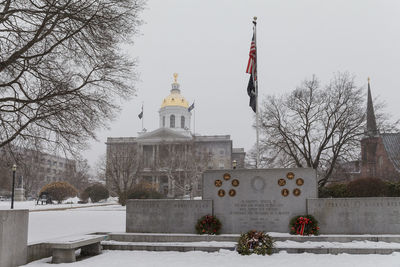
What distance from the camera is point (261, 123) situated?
30.5m

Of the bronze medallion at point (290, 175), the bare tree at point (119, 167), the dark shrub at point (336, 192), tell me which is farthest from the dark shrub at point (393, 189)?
the bare tree at point (119, 167)

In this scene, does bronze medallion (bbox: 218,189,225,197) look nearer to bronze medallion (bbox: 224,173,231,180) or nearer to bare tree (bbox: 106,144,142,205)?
bronze medallion (bbox: 224,173,231,180)

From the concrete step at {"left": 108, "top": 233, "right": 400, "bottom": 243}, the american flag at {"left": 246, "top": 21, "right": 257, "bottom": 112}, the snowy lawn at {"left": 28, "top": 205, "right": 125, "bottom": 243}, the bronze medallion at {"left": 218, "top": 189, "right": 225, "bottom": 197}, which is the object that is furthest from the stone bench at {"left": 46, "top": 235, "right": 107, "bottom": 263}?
the american flag at {"left": 246, "top": 21, "right": 257, "bottom": 112}

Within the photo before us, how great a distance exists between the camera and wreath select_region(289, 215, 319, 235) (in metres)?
11.8

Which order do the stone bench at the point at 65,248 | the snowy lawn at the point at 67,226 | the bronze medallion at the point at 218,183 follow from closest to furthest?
1. the stone bench at the point at 65,248
2. the bronze medallion at the point at 218,183
3. the snowy lawn at the point at 67,226

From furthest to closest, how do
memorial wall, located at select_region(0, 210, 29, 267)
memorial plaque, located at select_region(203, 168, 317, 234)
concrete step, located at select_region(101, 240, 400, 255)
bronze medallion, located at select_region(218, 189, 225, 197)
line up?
bronze medallion, located at select_region(218, 189, 225, 197) < memorial plaque, located at select_region(203, 168, 317, 234) < concrete step, located at select_region(101, 240, 400, 255) < memorial wall, located at select_region(0, 210, 29, 267)

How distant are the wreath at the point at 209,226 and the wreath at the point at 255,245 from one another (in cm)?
183

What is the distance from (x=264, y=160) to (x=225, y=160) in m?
60.2

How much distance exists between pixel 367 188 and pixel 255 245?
60.8 ft

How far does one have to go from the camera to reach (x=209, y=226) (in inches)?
494

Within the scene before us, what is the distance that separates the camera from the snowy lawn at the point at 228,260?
9375 millimetres

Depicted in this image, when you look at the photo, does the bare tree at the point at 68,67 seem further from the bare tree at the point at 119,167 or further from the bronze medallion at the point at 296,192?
the bare tree at the point at 119,167

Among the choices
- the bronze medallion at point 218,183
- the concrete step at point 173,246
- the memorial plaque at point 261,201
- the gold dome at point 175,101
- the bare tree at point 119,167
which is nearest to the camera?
the concrete step at point 173,246

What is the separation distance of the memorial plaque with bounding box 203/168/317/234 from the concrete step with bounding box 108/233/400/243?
592mm
